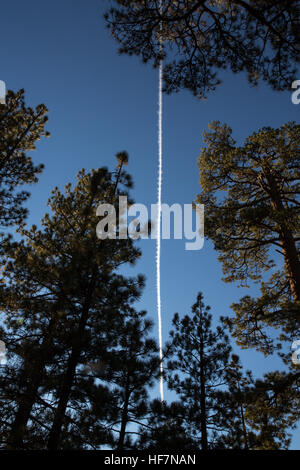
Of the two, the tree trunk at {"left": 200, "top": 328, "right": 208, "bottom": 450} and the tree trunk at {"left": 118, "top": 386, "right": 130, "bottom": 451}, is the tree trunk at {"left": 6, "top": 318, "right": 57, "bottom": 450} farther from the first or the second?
the tree trunk at {"left": 200, "top": 328, "right": 208, "bottom": 450}

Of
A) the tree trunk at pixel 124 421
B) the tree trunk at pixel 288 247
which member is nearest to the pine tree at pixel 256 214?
the tree trunk at pixel 288 247

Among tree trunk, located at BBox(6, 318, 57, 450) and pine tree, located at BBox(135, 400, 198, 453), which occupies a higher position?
tree trunk, located at BBox(6, 318, 57, 450)

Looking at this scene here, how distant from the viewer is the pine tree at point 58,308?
17.7ft

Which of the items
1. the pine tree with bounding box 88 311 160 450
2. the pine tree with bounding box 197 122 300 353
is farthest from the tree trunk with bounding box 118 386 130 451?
the pine tree with bounding box 197 122 300 353

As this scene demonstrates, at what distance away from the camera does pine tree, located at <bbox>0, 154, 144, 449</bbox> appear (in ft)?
17.7

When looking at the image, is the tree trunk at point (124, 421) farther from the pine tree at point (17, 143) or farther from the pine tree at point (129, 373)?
the pine tree at point (17, 143)

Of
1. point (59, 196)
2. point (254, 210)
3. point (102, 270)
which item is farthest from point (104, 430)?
point (59, 196)

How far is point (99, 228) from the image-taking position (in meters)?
7.59

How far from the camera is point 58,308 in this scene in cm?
639

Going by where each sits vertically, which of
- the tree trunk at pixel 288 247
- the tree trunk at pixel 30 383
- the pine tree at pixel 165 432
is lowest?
the pine tree at pixel 165 432

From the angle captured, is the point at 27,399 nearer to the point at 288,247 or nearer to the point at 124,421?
the point at 124,421

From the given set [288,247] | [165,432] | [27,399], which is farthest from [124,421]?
[288,247]

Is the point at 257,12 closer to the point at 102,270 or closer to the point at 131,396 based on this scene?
the point at 102,270
